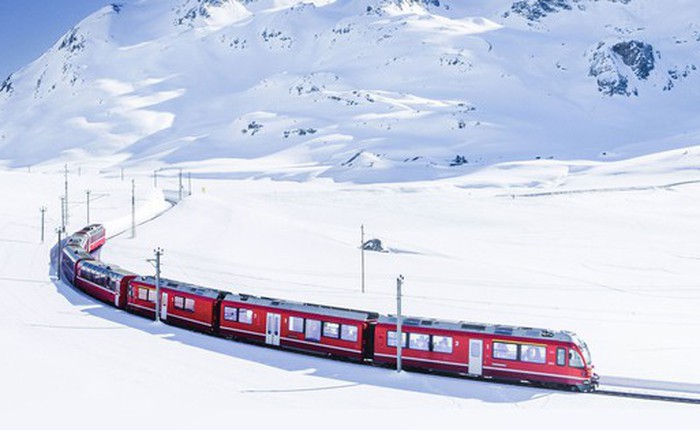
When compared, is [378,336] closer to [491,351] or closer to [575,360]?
[491,351]

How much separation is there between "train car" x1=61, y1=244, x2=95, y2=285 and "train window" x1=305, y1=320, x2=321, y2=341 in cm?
2292

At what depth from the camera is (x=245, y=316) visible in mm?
35094

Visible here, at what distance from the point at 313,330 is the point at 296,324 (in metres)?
0.99

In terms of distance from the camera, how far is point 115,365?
28859mm

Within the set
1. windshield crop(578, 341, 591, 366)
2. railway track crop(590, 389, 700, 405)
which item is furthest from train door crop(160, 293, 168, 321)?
railway track crop(590, 389, 700, 405)

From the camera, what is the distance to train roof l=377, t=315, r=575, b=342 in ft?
94.1

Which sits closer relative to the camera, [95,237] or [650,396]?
[650,396]

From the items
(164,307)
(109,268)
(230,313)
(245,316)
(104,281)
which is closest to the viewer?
(245,316)

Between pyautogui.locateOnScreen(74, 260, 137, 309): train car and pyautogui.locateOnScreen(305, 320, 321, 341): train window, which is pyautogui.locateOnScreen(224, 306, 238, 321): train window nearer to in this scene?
pyautogui.locateOnScreen(305, 320, 321, 341): train window

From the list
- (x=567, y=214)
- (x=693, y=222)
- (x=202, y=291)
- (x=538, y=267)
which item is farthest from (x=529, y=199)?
(x=202, y=291)

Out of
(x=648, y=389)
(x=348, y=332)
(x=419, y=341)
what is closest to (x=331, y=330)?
(x=348, y=332)

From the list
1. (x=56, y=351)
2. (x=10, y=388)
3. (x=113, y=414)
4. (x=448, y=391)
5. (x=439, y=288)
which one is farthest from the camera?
(x=439, y=288)

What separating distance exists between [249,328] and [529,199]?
71.6 meters

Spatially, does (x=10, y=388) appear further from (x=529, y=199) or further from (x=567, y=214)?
(x=529, y=199)
